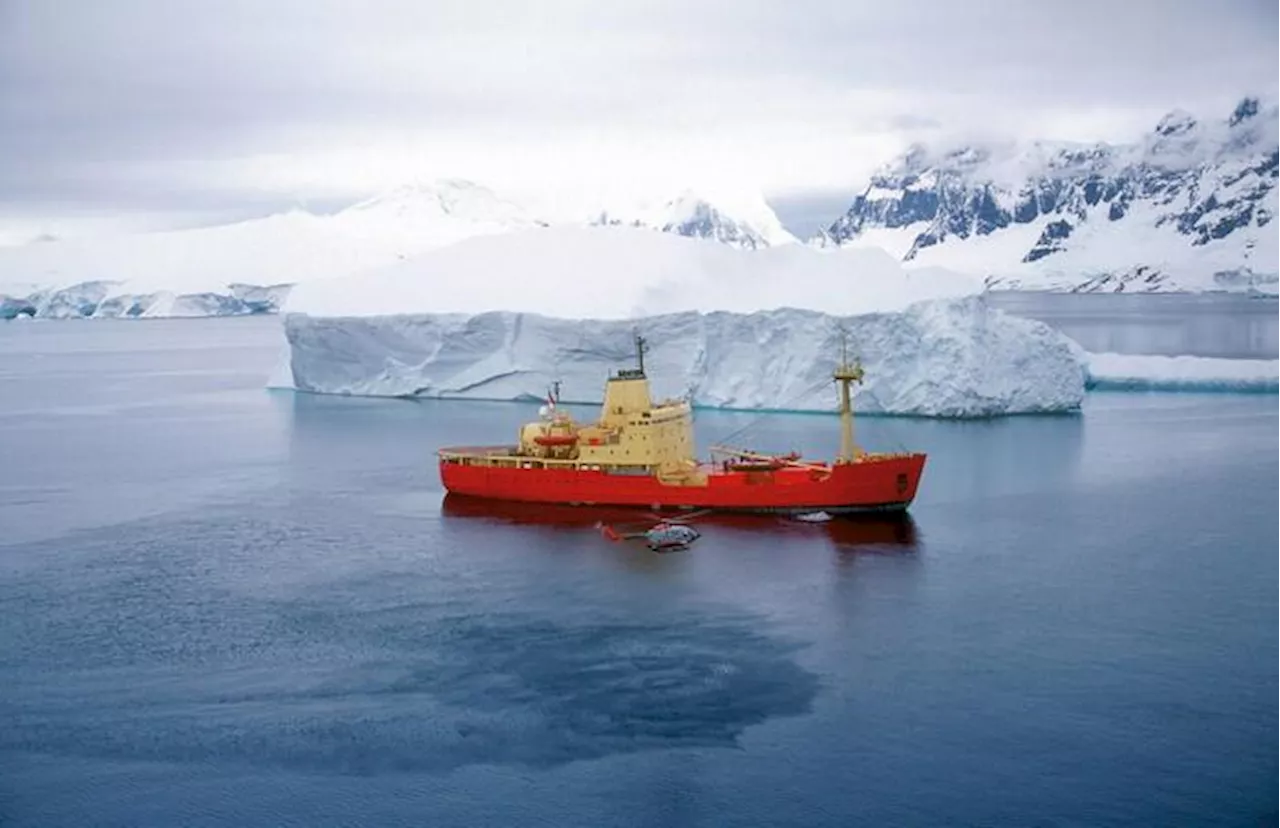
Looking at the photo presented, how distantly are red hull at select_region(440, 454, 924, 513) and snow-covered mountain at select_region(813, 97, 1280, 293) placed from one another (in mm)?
87325

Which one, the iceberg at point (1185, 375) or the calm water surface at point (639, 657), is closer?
the calm water surface at point (639, 657)

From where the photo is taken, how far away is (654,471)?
69.6ft

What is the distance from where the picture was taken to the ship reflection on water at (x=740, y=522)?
61.4 feet

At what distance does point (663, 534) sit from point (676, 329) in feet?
46.5

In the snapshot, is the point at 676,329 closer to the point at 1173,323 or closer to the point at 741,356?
the point at 741,356

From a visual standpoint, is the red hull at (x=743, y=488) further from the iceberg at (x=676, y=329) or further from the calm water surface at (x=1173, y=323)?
the calm water surface at (x=1173, y=323)

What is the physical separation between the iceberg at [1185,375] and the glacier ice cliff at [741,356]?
1.87 metres

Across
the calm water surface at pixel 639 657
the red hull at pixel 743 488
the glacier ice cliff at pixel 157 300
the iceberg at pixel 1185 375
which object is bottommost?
the calm water surface at pixel 639 657

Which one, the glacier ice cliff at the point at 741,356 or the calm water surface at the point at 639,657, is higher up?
the glacier ice cliff at the point at 741,356

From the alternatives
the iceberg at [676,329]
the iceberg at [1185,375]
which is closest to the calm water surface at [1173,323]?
the iceberg at [1185,375]

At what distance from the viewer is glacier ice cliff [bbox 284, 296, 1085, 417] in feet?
98.2

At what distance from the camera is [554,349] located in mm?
33281

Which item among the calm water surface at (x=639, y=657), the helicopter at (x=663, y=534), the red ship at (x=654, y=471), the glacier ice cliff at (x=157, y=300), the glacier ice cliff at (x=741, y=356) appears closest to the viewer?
the calm water surface at (x=639, y=657)

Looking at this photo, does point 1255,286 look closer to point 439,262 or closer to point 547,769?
point 439,262
